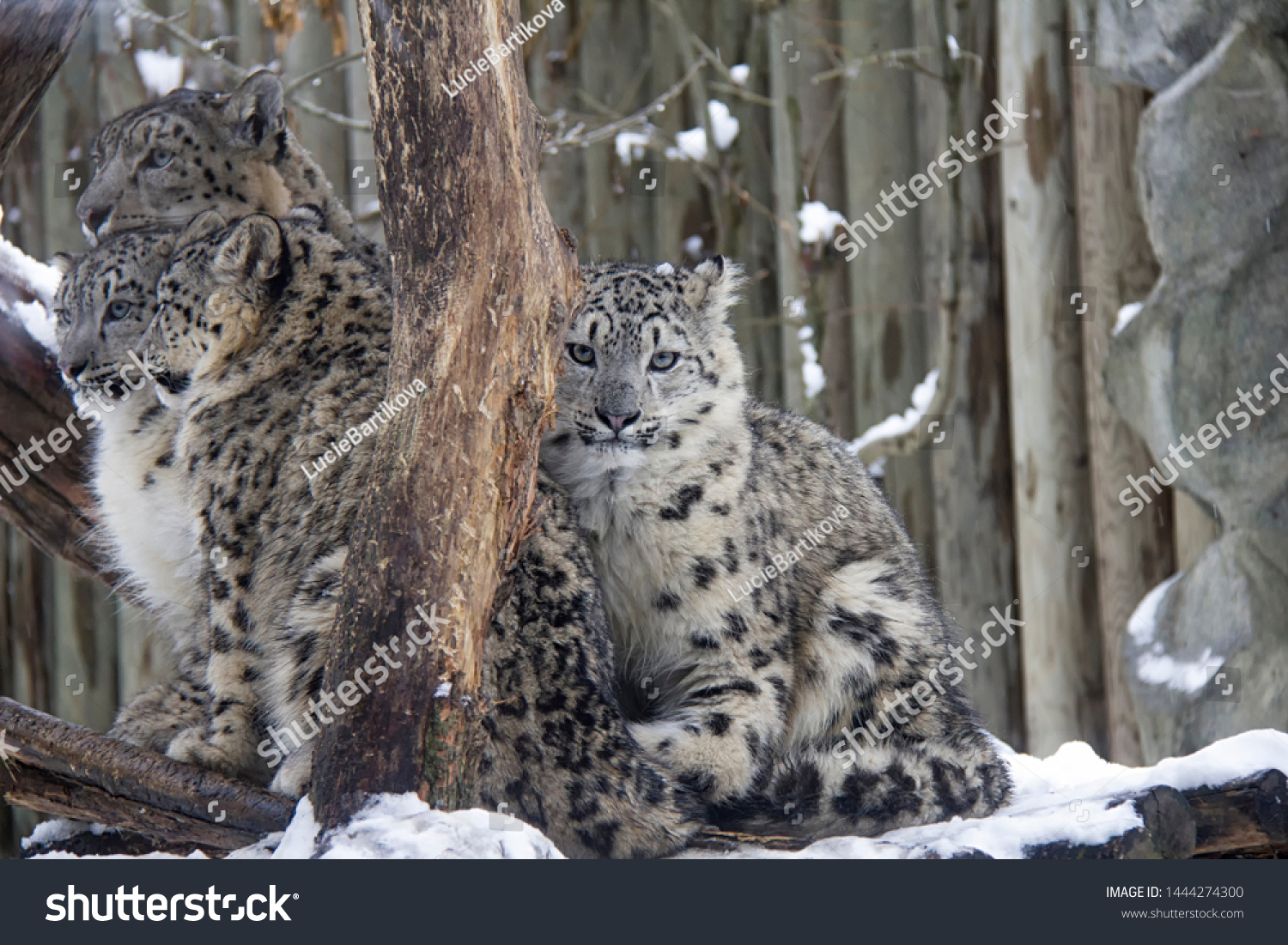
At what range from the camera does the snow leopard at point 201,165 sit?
14.6 feet

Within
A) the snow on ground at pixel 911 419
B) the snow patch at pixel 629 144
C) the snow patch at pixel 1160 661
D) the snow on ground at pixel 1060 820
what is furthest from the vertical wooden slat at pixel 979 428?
the snow on ground at pixel 1060 820

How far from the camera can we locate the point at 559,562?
10.7ft

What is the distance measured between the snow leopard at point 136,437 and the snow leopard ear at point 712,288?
4.80 feet

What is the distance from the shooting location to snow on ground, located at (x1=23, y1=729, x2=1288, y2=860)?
248cm

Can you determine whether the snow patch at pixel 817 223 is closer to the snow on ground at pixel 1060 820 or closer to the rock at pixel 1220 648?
the rock at pixel 1220 648

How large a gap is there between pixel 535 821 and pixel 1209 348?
3535 millimetres

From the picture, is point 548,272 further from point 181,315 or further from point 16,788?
point 16,788

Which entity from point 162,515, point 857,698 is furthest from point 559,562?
point 162,515

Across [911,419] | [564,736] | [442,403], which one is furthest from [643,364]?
[911,419]

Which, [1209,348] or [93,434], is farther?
[1209,348]

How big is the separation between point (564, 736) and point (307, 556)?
78 centimetres

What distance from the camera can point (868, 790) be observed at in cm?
340

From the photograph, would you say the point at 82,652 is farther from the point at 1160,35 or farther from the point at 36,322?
the point at 1160,35

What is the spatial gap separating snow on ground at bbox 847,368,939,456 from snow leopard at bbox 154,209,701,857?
2.59 metres
